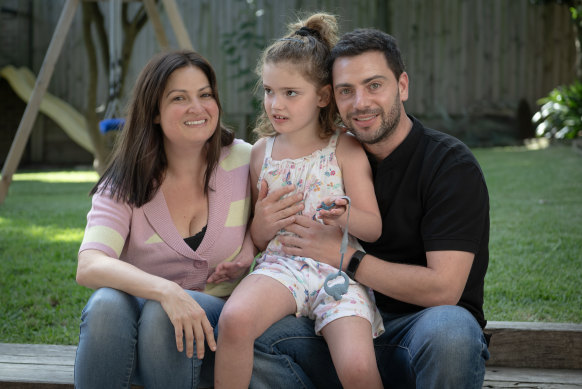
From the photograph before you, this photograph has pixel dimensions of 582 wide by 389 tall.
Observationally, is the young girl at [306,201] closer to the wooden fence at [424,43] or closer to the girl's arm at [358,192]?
the girl's arm at [358,192]

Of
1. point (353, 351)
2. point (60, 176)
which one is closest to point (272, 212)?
point (353, 351)

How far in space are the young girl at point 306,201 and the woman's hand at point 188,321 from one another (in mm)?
46

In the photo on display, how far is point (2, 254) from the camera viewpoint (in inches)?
153

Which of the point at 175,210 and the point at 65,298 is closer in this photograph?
the point at 175,210

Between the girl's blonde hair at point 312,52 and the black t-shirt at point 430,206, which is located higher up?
the girl's blonde hair at point 312,52

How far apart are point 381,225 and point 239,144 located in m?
0.63

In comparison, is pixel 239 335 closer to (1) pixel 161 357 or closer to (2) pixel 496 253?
(1) pixel 161 357

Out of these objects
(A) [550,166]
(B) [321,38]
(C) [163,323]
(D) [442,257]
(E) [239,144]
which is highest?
(B) [321,38]

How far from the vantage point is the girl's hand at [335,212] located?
200cm

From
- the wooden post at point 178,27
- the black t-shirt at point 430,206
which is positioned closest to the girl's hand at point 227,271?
the black t-shirt at point 430,206

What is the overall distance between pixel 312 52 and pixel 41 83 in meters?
2.95

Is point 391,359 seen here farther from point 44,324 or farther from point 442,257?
point 44,324

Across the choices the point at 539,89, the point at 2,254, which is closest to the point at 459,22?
the point at 539,89

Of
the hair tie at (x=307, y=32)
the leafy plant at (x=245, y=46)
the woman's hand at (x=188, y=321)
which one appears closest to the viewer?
the woman's hand at (x=188, y=321)
